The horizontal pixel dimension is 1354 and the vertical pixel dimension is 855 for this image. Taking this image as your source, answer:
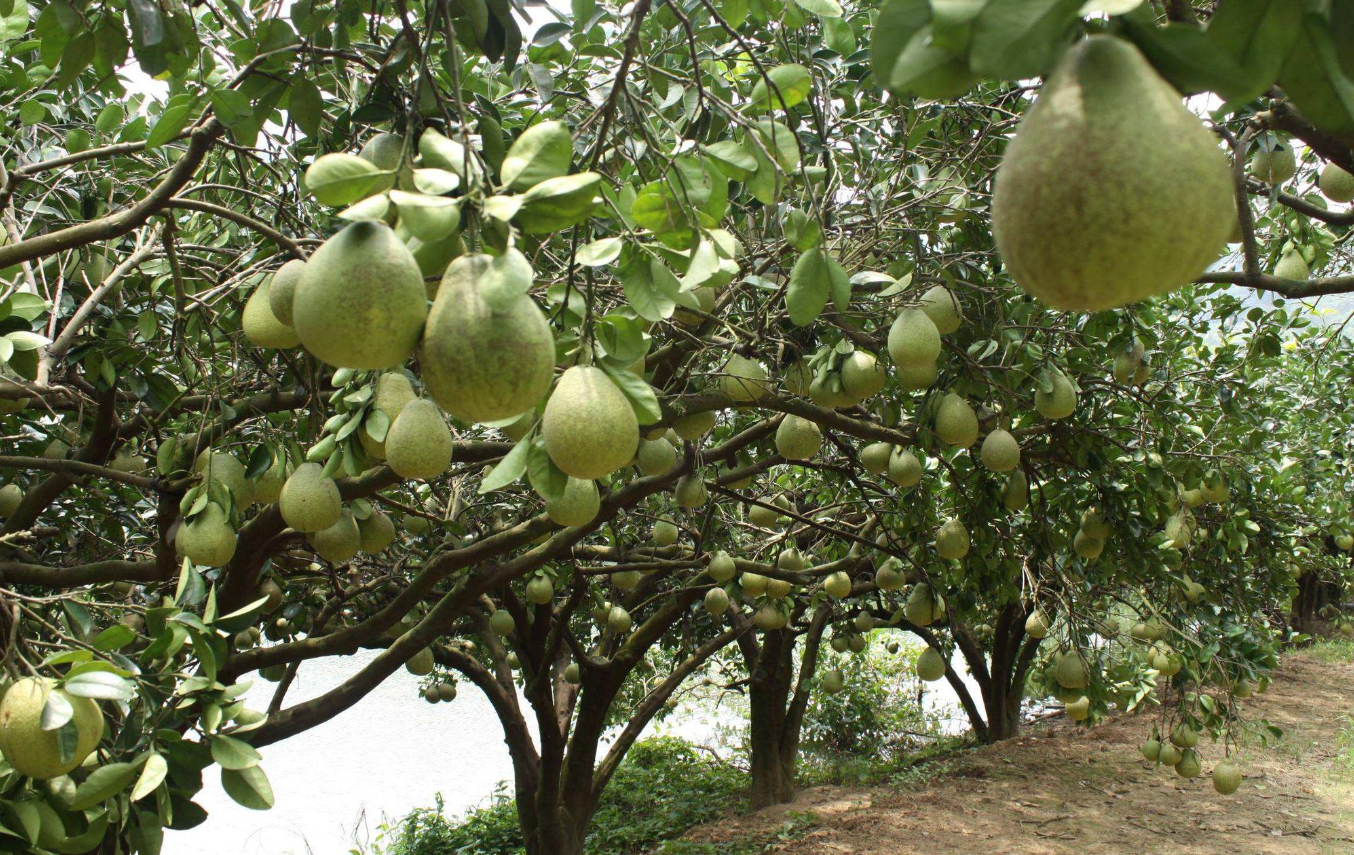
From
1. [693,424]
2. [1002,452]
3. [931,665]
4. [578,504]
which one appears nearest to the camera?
[578,504]

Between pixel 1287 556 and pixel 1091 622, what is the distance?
3.86m

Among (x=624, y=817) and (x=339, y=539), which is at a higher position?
(x=339, y=539)

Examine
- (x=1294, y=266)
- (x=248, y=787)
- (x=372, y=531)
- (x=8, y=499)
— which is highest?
(x=1294, y=266)

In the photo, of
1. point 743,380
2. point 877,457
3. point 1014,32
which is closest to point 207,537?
point 743,380

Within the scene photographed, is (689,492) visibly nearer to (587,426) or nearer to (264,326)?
(264,326)

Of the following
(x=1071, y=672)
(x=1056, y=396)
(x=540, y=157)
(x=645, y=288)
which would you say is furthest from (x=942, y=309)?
(x=1071, y=672)

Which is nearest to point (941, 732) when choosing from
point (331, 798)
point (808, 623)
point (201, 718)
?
point (808, 623)

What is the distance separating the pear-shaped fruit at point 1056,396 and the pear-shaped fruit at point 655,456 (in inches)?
52.3

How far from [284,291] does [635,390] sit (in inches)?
27.4

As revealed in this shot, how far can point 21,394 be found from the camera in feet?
7.06

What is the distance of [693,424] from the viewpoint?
3.13 m

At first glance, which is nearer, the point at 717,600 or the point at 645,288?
the point at 645,288

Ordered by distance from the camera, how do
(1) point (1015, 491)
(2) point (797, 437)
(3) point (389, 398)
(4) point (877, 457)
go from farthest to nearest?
(1) point (1015, 491) < (4) point (877, 457) < (2) point (797, 437) < (3) point (389, 398)

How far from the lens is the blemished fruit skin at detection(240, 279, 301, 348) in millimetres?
1833
